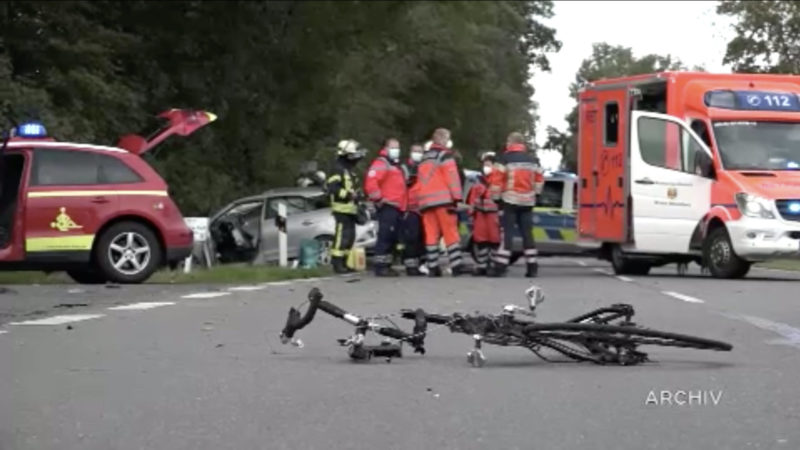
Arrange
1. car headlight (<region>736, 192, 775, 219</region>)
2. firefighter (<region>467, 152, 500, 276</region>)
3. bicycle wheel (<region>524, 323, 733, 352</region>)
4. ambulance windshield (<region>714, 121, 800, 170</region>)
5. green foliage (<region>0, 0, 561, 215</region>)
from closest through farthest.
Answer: bicycle wheel (<region>524, 323, 733, 352</region>) → car headlight (<region>736, 192, 775, 219</region>) → ambulance windshield (<region>714, 121, 800, 170</region>) → firefighter (<region>467, 152, 500, 276</region>) → green foliage (<region>0, 0, 561, 215</region>)

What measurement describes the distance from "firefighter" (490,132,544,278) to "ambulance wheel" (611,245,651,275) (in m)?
2.04

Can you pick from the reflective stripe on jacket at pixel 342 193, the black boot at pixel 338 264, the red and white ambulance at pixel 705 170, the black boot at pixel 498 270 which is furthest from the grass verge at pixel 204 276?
the red and white ambulance at pixel 705 170

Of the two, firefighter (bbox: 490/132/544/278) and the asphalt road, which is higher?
firefighter (bbox: 490/132/544/278)

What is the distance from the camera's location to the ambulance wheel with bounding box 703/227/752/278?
17.4 m

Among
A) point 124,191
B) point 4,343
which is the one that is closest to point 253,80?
point 124,191

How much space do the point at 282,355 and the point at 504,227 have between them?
32.5 ft

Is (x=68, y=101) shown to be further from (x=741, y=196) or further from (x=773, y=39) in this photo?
(x=773, y=39)

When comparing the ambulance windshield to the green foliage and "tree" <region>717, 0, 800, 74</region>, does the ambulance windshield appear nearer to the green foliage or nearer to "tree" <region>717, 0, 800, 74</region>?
the green foliage

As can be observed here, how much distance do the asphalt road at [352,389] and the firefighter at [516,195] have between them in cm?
644

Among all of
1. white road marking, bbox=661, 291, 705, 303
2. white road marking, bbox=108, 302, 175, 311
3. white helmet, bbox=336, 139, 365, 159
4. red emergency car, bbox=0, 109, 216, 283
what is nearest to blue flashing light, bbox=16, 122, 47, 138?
red emergency car, bbox=0, 109, 216, 283

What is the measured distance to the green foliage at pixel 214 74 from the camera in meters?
23.7

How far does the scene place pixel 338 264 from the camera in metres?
19.5

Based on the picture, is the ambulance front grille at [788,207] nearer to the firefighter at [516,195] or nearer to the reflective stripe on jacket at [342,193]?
the firefighter at [516,195]

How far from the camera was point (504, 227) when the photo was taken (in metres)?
18.6
